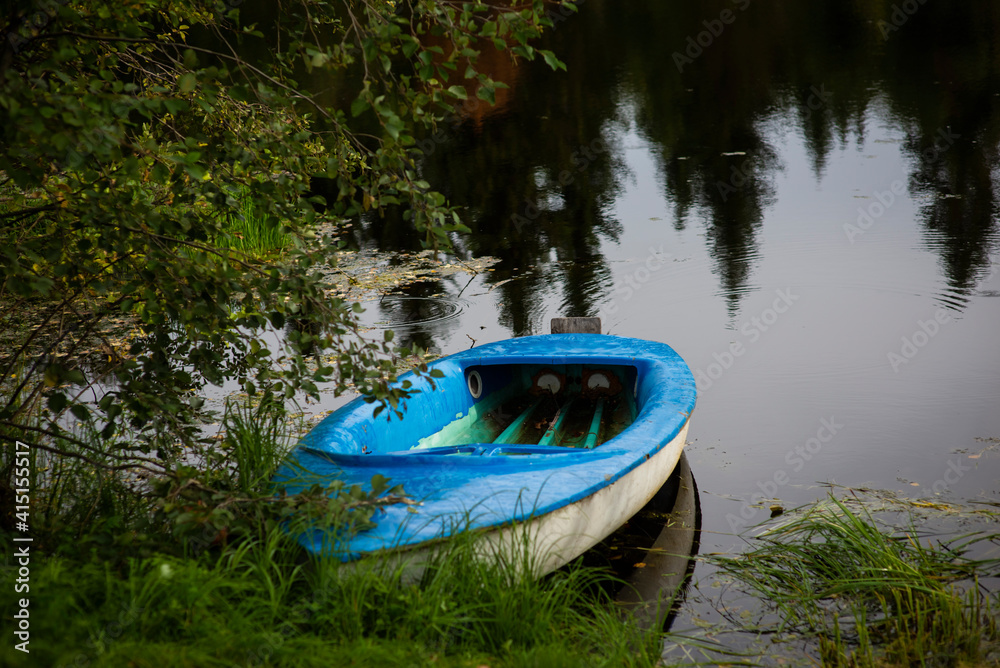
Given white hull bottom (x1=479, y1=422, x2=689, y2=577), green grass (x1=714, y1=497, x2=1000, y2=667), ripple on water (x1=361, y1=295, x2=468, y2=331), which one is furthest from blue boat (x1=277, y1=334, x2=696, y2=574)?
ripple on water (x1=361, y1=295, x2=468, y2=331)

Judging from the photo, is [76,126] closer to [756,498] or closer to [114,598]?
[114,598]

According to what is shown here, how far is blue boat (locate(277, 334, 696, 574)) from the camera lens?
9.10 feet

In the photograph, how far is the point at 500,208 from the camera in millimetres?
9453

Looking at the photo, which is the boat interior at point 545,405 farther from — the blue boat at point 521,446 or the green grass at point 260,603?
the green grass at point 260,603

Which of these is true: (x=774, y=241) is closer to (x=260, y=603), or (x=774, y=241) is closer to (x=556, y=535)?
(x=556, y=535)

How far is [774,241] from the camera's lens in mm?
7879

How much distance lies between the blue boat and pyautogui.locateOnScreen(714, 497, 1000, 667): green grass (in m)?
0.55

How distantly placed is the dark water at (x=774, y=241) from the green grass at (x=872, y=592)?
43 centimetres

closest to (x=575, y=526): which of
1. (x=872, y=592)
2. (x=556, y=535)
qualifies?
(x=556, y=535)

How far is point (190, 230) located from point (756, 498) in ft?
8.71

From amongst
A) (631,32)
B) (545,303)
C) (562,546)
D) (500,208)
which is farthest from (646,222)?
(631,32)

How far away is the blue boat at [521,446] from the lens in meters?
2.77

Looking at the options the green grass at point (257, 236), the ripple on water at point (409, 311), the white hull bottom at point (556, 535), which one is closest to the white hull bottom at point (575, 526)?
the white hull bottom at point (556, 535)

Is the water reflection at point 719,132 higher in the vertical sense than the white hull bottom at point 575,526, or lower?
higher
